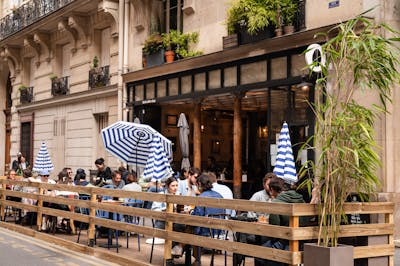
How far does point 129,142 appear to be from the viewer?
50.0 ft

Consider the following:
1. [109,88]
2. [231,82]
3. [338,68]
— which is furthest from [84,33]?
[338,68]

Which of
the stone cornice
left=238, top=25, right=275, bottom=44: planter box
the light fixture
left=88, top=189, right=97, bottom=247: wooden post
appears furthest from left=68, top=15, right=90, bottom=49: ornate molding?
left=88, top=189, right=97, bottom=247: wooden post

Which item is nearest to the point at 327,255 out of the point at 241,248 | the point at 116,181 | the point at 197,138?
the point at 241,248

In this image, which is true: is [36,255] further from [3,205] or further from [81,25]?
[81,25]

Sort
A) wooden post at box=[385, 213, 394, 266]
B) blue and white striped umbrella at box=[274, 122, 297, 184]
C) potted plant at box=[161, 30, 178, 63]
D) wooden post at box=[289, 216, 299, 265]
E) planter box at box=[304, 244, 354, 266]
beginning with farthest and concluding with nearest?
potted plant at box=[161, 30, 178, 63], blue and white striped umbrella at box=[274, 122, 297, 184], wooden post at box=[385, 213, 394, 266], wooden post at box=[289, 216, 299, 265], planter box at box=[304, 244, 354, 266]

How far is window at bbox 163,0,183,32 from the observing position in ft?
60.2

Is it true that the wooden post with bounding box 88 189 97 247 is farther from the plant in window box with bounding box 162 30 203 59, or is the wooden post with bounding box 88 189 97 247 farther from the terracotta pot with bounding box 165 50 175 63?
the terracotta pot with bounding box 165 50 175 63

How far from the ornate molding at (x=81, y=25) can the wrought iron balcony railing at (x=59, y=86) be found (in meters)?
2.20

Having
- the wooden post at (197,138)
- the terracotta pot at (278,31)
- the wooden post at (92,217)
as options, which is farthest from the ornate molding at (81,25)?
the wooden post at (92,217)

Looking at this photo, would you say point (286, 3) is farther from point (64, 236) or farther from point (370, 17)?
point (64, 236)

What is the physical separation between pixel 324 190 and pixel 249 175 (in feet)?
35.7

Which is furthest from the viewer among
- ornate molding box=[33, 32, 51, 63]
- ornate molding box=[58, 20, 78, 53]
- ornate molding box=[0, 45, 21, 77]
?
ornate molding box=[0, 45, 21, 77]

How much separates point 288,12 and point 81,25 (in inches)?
437

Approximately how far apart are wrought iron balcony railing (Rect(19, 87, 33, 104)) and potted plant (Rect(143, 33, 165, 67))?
35.5 ft
